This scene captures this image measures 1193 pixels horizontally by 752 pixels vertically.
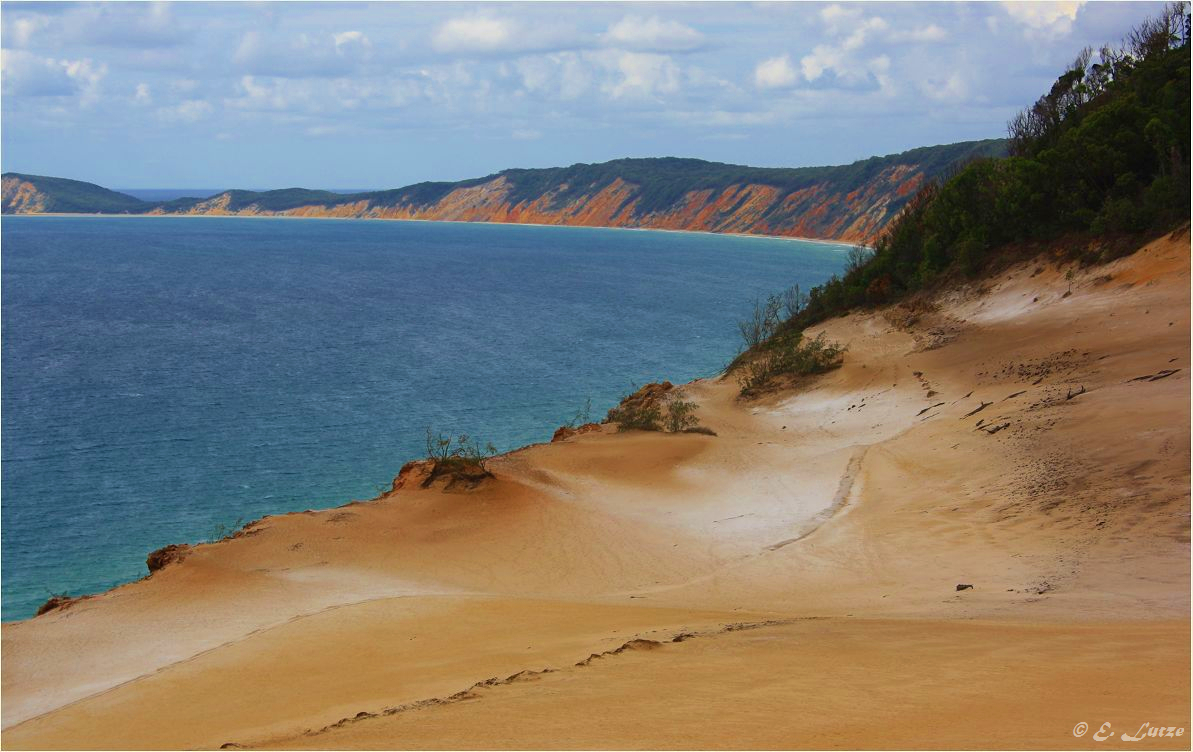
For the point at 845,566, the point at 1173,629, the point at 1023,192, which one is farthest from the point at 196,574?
the point at 1023,192

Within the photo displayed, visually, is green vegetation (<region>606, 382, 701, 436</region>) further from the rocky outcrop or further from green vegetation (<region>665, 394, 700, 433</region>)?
the rocky outcrop

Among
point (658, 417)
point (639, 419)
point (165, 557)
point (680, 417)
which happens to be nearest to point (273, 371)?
point (639, 419)

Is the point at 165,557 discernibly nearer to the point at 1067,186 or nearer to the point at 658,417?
the point at 658,417

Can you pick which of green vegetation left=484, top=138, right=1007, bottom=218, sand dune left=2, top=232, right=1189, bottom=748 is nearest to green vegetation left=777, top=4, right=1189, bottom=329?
sand dune left=2, top=232, right=1189, bottom=748

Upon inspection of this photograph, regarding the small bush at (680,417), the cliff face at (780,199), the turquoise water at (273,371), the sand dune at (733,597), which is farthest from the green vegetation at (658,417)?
the cliff face at (780,199)

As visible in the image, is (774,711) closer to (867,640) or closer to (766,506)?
(867,640)

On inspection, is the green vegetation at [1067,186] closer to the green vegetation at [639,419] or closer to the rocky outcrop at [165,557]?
the green vegetation at [639,419]

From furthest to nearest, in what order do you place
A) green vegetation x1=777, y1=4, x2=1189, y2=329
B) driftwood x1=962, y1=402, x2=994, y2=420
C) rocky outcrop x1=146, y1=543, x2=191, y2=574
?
green vegetation x1=777, y1=4, x2=1189, y2=329
driftwood x1=962, y1=402, x2=994, y2=420
rocky outcrop x1=146, y1=543, x2=191, y2=574
